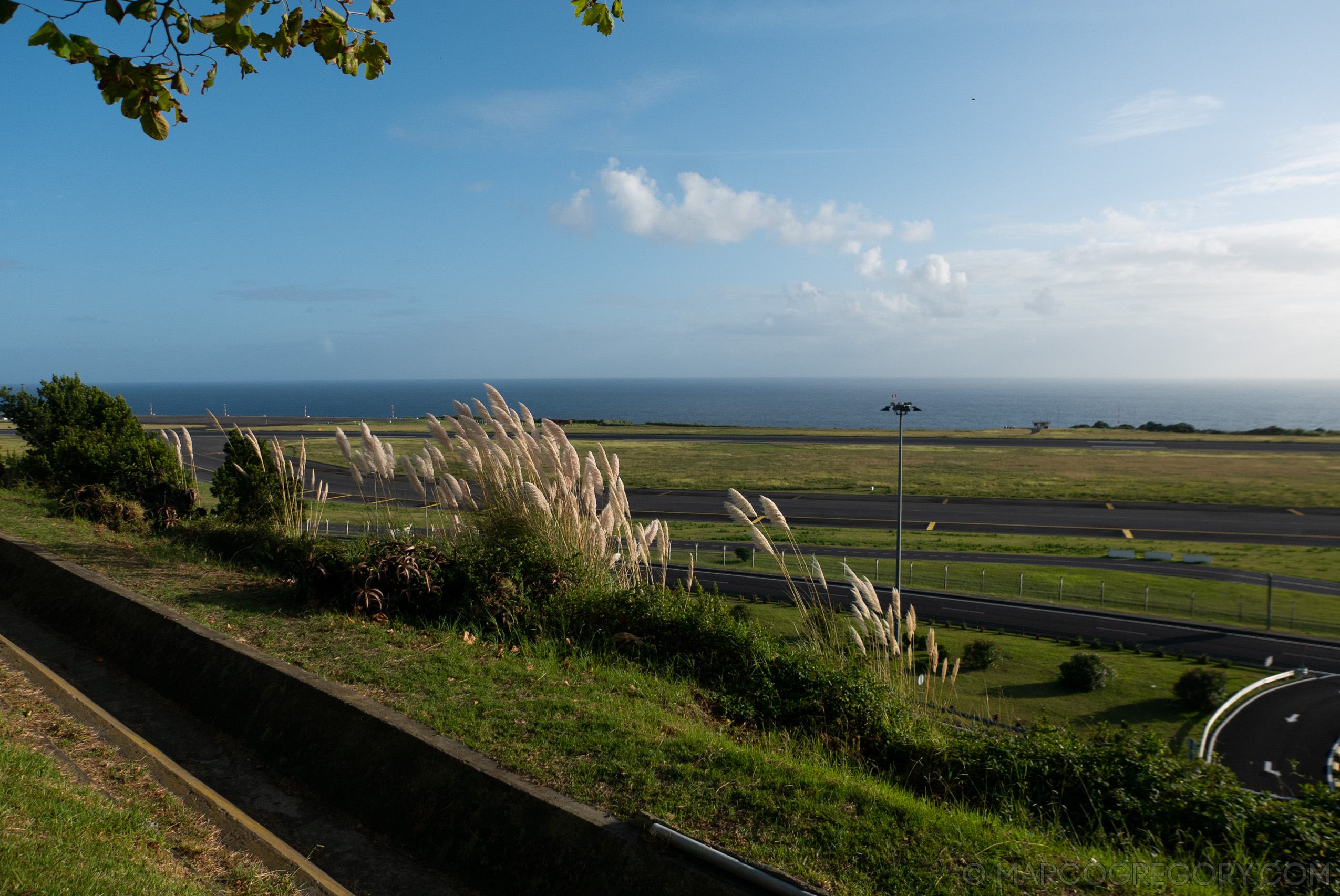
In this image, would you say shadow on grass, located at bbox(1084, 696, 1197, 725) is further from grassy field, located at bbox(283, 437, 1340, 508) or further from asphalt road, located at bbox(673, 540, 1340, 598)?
grassy field, located at bbox(283, 437, 1340, 508)

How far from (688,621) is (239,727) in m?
3.91

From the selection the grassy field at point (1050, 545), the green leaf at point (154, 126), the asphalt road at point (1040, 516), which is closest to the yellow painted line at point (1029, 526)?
the asphalt road at point (1040, 516)

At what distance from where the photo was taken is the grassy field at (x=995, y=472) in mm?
50312

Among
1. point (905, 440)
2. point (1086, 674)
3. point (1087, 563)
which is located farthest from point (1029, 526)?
point (905, 440)

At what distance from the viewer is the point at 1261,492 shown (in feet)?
163

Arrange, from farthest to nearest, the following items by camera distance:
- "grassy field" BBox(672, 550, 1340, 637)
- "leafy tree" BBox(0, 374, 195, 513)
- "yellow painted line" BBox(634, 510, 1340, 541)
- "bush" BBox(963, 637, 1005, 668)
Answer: "yellow painted line" BBox(634, 510, 1340, 541), "grassy field" BBox(672, 550, 1340, 637), "bush" BBox(963, 637, 1005, 668), "leafy tree" BBox(0, 374, 195, 513)

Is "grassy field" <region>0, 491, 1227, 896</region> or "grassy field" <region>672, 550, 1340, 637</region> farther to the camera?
"grassy field" <region>672, 550, 1340, 637</region>

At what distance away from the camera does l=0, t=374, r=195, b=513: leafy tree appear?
13.1 metres

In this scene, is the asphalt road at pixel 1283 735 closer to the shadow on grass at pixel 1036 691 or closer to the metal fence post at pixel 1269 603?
the shadow on grass at pixel 1036 691

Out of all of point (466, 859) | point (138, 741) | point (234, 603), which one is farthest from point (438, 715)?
point (234, 603)

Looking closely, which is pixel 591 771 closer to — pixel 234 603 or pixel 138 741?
pixel 138 741

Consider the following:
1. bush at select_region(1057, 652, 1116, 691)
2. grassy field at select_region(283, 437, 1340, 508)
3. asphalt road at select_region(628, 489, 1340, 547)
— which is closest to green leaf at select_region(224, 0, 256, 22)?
bush at select_region(1057, 652, 1116, 691)

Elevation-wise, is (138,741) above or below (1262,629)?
above

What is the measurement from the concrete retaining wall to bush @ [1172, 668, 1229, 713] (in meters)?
20.2
